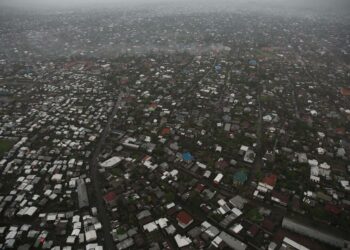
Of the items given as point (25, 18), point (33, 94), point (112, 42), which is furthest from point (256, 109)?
point (25, 18)

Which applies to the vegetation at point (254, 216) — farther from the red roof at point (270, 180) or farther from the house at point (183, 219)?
the house at point (183, 219)

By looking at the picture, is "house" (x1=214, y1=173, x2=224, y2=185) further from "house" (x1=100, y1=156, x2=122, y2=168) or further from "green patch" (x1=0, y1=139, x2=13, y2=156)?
"green patch" (x1=0, y1=139, x2=13, y2=156)

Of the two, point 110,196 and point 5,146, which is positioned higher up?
point 5,146

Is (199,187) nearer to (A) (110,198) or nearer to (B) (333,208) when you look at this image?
(A) (110,198)

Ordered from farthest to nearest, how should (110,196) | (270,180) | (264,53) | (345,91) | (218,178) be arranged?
(264,53) < (345,91) < (218,178) < (270,180) < (110,196)

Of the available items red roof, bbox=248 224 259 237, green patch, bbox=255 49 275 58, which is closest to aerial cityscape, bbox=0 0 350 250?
red roof, bbox=248 224 259 237

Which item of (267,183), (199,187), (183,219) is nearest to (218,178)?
(199,187)

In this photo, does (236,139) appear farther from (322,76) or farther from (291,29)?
(291,29)
